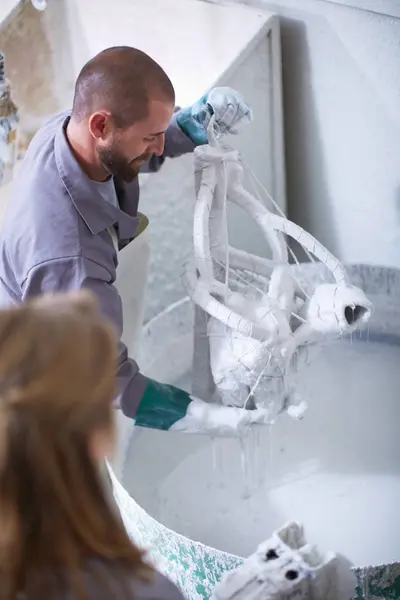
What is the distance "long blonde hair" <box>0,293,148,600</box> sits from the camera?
1.88 ft

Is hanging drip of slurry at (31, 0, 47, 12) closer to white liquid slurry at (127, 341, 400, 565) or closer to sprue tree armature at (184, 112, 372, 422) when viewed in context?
sprue tree armature at (184, 112, 372, 422)

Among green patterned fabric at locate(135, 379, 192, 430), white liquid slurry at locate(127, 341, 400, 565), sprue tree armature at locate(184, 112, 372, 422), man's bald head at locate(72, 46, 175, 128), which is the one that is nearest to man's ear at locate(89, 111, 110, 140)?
man's bald head at locate(72, 46, 175, 128)

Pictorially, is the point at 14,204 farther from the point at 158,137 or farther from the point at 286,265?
the point at 286,265

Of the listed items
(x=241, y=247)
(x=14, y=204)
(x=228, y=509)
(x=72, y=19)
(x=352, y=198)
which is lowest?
(x=228, y=509)

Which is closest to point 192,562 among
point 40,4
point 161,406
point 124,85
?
point 161,406

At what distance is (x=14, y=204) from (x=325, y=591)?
685mm

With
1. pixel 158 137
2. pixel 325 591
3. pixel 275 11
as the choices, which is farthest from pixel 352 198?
pixel 325 591

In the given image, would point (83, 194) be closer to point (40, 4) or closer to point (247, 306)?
point (247, 306)

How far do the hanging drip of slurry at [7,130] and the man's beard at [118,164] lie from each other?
485mm

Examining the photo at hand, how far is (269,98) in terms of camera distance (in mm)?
1604

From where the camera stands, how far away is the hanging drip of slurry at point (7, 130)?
1579 mm

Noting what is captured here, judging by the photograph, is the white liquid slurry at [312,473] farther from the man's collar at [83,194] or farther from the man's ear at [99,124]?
the man's ear at [99,124]

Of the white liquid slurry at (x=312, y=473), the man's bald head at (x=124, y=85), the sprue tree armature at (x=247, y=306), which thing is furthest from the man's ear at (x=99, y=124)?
the white liquid slurry at (x=312, y=473)

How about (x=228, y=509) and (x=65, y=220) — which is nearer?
(x=65, y=220)
